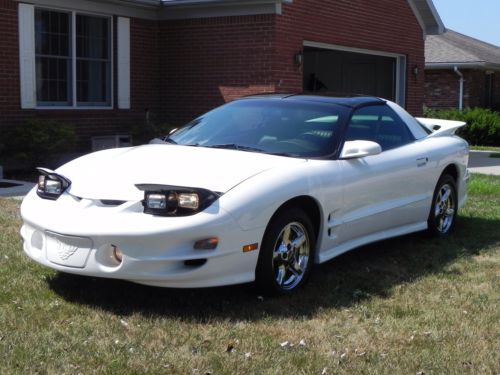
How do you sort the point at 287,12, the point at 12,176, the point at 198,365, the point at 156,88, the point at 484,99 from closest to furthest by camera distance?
the point at 198,365
the point at 12,176
the point at 287,12
the point at 156,88
the point at 484,99

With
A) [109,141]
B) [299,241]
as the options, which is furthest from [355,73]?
[299,241]

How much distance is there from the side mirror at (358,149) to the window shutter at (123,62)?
Answer: 8.54 metres

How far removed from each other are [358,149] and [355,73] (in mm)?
14748

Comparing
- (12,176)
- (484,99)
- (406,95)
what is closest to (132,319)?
(12,176)

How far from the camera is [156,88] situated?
14.8 metres

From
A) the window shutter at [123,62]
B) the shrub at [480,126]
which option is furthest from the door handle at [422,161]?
the shrub at [480,126]

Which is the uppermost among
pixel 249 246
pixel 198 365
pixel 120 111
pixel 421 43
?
pixel 421 43

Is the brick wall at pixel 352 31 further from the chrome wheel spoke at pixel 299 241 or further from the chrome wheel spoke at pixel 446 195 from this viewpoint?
the chrome wheel spoke at pixel 299 241

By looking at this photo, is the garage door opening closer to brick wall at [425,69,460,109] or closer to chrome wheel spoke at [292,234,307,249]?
brick wall at [425,69,460,109]

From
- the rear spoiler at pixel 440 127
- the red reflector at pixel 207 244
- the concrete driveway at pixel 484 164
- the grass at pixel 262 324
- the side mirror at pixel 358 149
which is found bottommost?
the grass at pixel 262 324

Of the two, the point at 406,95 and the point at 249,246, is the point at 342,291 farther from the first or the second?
the point at 406,95

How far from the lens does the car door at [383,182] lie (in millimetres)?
5975

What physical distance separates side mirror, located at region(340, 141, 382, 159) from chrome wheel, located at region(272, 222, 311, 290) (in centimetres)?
79

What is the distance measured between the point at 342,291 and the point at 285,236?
2.16ft
